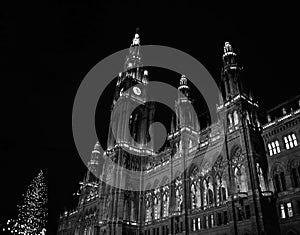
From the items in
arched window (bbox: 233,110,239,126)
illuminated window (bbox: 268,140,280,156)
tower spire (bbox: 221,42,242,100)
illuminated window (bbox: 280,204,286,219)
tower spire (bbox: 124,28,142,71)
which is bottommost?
illuminated window (bbox: 280,204,286,219)

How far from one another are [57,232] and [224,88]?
288 ft

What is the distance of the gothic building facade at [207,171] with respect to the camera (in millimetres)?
45031

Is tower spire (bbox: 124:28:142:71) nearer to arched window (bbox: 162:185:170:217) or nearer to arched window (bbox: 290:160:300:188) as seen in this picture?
arched window (bbox: 162:185:170:217)

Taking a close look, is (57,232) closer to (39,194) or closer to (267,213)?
(39,194)

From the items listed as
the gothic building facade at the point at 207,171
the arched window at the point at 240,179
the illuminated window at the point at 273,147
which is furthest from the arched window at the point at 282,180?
the arched window at the point at 240,179

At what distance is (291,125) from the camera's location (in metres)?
47.8

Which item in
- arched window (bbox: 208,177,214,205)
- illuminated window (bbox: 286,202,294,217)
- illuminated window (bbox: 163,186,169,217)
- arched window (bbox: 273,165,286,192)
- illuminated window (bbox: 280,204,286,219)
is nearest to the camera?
illuminated window (bbox: 286,202,294,217)

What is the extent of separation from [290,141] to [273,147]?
10.5ft

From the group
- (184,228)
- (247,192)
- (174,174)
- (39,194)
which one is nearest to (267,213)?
(247,192)

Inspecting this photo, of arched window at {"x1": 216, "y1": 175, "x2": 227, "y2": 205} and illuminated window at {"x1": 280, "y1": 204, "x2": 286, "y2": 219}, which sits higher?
arched window at {"x1": 216, "y1": 175, "x2": 227, "y2": 205}

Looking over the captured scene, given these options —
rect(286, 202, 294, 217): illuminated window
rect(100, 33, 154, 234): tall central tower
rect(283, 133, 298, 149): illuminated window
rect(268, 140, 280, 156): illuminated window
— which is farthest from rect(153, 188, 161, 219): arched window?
rect(283, 133, 298, 149): illuminated window

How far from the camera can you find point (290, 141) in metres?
47.3

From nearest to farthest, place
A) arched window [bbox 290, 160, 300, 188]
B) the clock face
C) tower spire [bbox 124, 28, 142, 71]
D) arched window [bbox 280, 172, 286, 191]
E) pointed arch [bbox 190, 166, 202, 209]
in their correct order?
arched window [bbox 290, 160, 300, 188] → arched window [bbox 280, 172, 286, 191] → pointed arch [bbox 190, 166, 202, 209] → the clock face → tower spire [bbox 124, 28, 142, 71]

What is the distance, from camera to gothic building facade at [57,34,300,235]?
45031 mm
